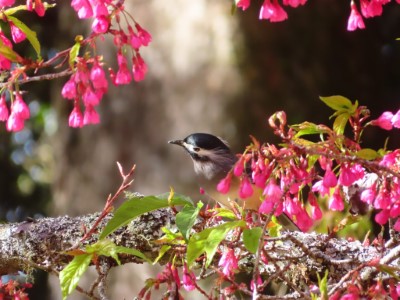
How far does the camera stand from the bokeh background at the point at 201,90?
629 cm

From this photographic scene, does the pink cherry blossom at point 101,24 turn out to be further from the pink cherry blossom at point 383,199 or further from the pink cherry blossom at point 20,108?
the pink cherry blossom at point 383,199

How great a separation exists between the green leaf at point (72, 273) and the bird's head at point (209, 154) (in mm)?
2212

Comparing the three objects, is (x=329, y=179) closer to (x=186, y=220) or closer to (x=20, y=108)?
(x=186, y=220)

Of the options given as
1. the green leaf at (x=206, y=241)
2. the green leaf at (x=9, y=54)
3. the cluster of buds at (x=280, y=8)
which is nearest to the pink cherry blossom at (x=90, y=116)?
the green leaf at (x=9, y=54)

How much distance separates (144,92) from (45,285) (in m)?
1.77

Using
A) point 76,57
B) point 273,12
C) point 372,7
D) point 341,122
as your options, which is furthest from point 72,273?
point 372,7

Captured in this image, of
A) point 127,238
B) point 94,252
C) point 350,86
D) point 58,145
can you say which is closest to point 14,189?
point 58,145

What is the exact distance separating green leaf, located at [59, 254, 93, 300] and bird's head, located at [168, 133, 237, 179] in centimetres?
221

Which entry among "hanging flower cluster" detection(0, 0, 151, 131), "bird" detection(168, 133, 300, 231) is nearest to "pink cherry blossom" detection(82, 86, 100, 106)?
"hanging flower cluster" detection(0, 0, 151, 131)

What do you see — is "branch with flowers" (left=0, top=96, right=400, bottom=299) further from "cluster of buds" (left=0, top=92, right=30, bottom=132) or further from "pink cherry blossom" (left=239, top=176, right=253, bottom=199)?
"cluster of buds" (left=0, top=92, right=30, bottom=132)

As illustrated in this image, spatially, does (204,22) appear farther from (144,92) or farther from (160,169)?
(160,169)

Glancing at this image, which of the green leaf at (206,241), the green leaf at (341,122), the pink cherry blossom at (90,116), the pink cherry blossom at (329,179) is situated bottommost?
the green leaf at (206,241)

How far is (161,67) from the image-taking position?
263 inches

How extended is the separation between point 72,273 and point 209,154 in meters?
2.34
